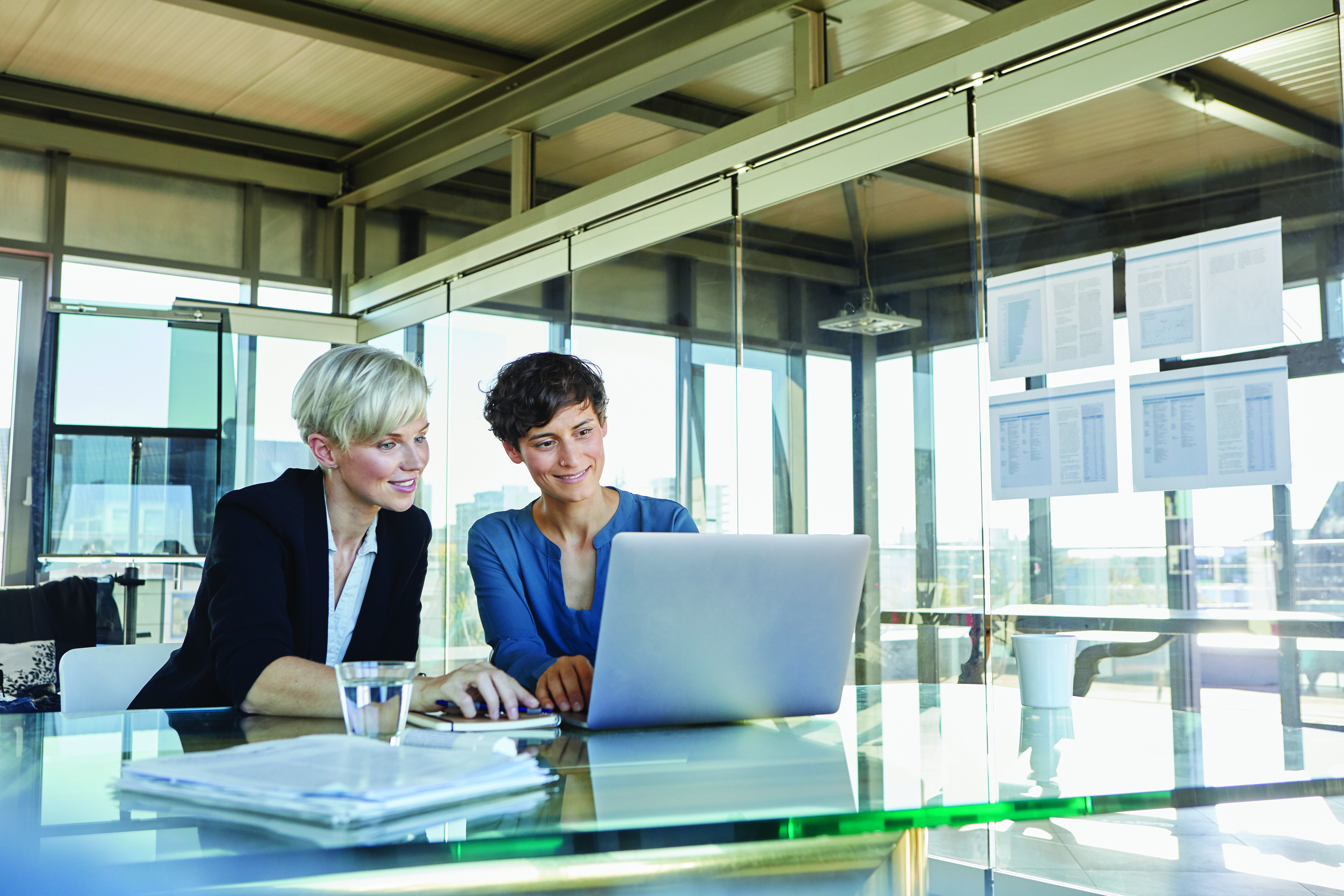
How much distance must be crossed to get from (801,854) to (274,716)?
0.79 m

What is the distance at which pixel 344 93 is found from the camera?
6055mm

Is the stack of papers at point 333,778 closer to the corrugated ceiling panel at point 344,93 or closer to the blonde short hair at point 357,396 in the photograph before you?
the blonde short hair at point 357,396

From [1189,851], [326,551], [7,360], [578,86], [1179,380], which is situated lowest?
[1189,851]

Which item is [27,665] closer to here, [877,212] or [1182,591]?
[877,212]

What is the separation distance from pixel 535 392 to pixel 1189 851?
9.10ft

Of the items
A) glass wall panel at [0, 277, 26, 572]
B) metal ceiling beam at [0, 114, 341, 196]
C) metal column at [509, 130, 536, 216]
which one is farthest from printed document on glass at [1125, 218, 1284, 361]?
glass wall panel at [0, 277, 26, 572]

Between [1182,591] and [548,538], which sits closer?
[548,538]

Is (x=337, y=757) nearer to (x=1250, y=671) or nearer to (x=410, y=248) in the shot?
(x=1250, y=671)

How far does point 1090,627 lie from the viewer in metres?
3.02

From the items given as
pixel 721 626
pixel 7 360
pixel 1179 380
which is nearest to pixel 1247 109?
pixel 1179 380

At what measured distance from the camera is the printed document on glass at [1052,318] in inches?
119

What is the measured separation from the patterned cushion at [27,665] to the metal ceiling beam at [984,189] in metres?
3.14

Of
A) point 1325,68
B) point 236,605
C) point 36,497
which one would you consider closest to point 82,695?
point 236,605

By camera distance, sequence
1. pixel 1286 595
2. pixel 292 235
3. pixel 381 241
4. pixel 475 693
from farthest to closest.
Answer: pixel 292 235, pixel 381 241, pixel 1286 595, pixel 475 693
